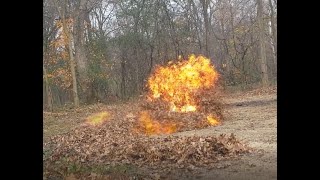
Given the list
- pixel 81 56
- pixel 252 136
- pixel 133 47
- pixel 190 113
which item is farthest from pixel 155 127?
pixel 133 47

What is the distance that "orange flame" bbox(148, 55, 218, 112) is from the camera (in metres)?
18.7

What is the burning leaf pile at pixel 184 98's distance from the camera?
17.3 metres

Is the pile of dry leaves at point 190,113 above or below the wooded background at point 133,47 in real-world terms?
below

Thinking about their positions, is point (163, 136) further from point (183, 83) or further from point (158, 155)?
point (158, 155)

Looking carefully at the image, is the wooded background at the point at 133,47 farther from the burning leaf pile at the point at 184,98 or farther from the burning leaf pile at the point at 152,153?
the burning leaf pile at the point at 152,153

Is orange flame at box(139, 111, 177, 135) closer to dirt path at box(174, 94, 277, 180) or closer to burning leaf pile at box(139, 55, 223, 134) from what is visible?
burning leaf pile at box(139, 55, 223, 134)

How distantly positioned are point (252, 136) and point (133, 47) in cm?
2572

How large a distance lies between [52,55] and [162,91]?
18856 millimetres

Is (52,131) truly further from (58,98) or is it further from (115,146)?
(58,98)

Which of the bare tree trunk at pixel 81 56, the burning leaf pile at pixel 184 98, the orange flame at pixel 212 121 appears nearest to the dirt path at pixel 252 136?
the orange flame at pixel 212 121

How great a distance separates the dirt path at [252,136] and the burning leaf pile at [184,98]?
3.08 ft

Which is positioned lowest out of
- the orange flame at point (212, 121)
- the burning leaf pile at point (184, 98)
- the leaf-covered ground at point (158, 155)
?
A: the leaf-covered ground at point (158, 155)
